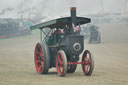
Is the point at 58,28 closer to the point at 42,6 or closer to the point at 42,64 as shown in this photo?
the point at 42,64

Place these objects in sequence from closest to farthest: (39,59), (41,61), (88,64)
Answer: (88,64)
(41,61)
(39,59)

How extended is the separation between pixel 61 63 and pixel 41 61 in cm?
138

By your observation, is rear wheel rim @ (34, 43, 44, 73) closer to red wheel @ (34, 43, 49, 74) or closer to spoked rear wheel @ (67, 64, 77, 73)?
red wheel @ (34, 43, 49, 74)

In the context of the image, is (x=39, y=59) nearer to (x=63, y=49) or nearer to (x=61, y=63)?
(x=63, y=49)

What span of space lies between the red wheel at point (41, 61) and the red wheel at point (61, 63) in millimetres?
471

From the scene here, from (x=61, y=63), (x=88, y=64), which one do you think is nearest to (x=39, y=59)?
(x=61, y=63)

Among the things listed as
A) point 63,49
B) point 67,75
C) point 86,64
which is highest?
point 63,49

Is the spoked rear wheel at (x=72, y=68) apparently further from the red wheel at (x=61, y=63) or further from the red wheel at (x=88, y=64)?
the red wheel at (x=61, y=63)

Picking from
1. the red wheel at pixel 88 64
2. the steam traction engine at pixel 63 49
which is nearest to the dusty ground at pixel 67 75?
the red wheel at pixel 88 64

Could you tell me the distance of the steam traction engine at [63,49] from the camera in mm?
8500

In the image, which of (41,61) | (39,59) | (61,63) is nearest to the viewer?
(61,63)

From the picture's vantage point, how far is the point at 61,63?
8.38m

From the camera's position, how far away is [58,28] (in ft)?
31.6

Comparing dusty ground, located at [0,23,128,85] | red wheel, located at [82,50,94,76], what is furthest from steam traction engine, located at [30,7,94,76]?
dusty ground, located at [0,23,128,85]
